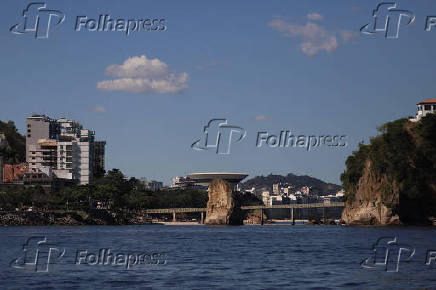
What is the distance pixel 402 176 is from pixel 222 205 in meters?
58.0

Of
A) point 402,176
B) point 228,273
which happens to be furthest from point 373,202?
point 228,273

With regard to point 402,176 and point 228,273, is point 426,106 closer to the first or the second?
point 402,176

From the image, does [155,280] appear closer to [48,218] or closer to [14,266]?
[14,266]

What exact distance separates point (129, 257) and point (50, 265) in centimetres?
741

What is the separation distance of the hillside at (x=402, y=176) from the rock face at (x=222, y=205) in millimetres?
46509

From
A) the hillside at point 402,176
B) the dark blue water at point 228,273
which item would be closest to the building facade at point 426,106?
the hillside at point 402,176

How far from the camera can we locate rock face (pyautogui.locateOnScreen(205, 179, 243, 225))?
16425 cm

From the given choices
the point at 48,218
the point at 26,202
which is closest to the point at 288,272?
the point at 48,218

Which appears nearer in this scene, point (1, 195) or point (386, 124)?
point (386, 124)

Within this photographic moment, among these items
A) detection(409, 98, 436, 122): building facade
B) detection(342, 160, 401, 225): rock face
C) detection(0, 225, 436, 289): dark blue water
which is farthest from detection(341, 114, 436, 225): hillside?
detection(0, 225, 436, 289): dark blue water

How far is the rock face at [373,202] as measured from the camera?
116 meters

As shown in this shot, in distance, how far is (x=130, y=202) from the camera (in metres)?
199

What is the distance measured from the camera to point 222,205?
16500 centimetres

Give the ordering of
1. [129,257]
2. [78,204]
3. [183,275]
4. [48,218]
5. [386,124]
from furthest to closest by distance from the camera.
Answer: [78,204] < [48,218] < [386,124] < [129,257] < [183,275]
